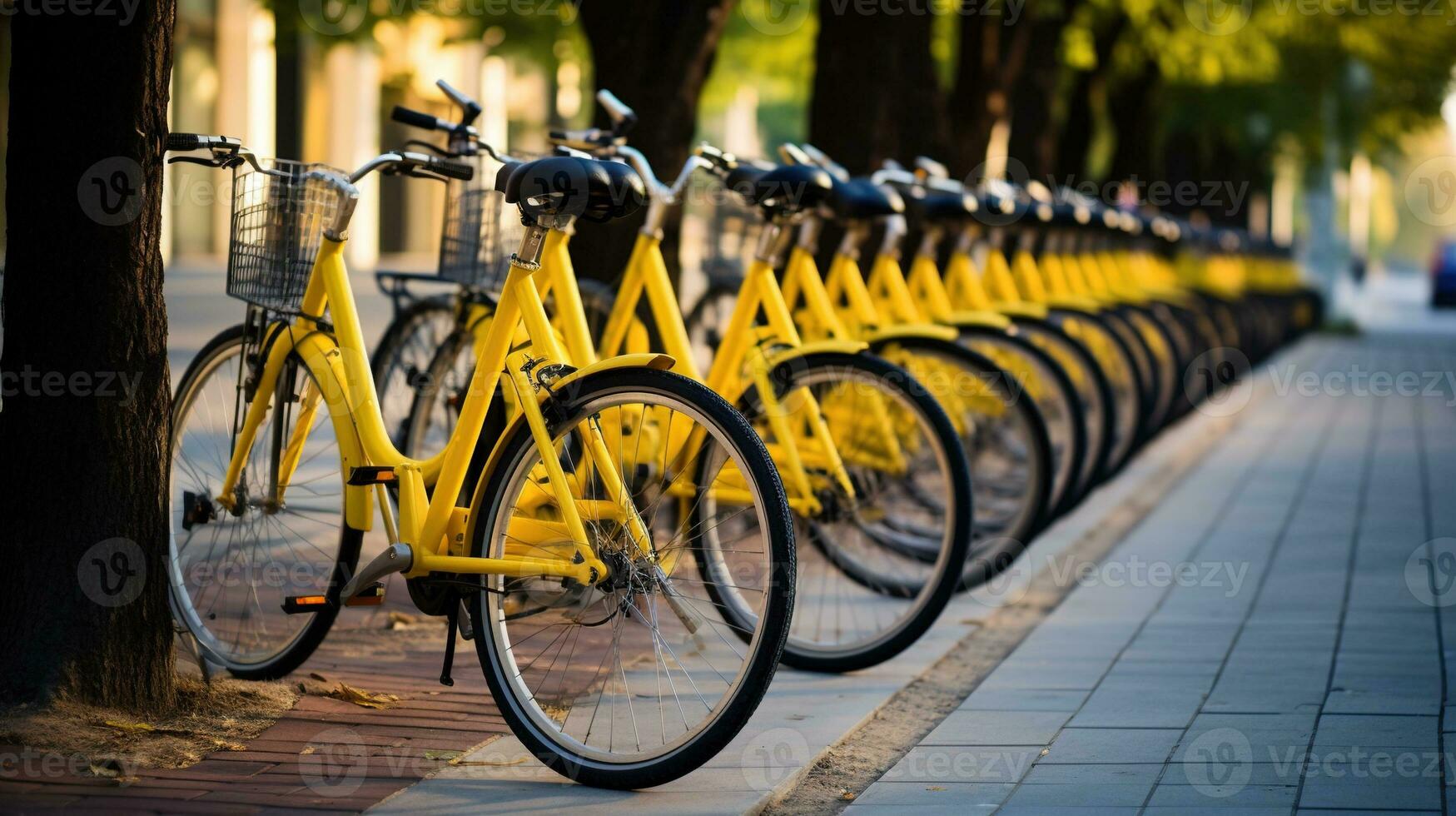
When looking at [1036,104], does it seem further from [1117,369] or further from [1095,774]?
[1095,774]

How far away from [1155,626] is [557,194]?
2.73 metres

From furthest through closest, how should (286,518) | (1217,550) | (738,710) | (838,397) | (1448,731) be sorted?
(1217,550), (838,397), (286,518), (1448,731), (738,710)

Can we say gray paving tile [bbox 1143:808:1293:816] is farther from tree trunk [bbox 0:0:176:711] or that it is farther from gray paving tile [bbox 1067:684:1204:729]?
tree trunk [bbox 0:0:176:711]

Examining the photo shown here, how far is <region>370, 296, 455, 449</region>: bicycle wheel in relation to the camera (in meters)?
5.53

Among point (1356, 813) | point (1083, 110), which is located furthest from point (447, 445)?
point (1083, 110)

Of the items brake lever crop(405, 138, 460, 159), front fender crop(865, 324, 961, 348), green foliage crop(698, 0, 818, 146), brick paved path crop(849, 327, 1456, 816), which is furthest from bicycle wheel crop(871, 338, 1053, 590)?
green foliage crop(698, 0, 818, 146)

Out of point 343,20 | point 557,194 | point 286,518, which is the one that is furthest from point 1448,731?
point 343,20

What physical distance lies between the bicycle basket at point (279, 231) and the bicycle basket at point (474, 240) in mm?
777

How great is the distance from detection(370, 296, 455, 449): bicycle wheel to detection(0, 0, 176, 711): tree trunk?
58.8 inches

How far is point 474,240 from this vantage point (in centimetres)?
526

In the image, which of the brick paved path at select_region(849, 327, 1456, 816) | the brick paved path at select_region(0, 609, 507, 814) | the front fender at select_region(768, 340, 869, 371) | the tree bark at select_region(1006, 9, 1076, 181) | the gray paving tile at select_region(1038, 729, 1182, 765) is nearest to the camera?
the brick paved path at select_region(0, 609, 507, 814)

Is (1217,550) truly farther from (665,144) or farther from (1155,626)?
(665,144)

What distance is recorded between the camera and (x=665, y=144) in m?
6.60

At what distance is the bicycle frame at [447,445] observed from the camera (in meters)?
3.73
